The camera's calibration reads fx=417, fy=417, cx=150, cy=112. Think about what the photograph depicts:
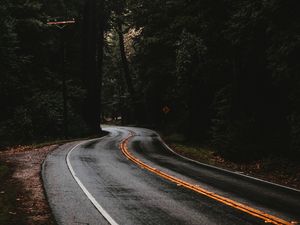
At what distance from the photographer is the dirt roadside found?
9477 mm

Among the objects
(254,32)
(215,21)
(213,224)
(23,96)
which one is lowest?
(213,224)

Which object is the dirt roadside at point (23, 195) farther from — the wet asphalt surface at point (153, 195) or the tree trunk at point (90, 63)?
the tree trunk at point (90, 63)

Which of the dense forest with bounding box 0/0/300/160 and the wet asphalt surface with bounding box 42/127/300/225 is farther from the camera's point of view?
the dense forest with bounding box 0/0/300/160

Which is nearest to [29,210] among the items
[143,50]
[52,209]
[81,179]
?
[52,209]

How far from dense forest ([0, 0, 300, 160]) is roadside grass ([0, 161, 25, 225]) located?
10498mm

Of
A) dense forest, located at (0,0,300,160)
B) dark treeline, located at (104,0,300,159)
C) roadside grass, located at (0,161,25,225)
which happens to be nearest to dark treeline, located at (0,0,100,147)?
dense forest, located at (0,0,300,160)

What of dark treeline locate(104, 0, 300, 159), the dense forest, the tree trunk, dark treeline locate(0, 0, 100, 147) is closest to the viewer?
dark treeline locate(104, 0, 300, 159)

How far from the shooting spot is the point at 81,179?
557 inches

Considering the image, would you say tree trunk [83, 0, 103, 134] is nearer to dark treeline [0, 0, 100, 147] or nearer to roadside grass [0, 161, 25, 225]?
dark treeline [0, 0, 100, 147]

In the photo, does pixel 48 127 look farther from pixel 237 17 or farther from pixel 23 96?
pixel 237 17

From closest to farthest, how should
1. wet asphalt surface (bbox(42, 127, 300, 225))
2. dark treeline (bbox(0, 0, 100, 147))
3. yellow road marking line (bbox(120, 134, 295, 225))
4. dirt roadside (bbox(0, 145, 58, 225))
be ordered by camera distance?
1. yellow road marking line (bbox(120, 134, 295, 225))
2. wet asphalt surface (bbox(42, 127, 300, 225))
3. dirt roadside (bbox(0, 145, 58, 225))
4. dark treeline (bbox(0, 0, 100, 147))

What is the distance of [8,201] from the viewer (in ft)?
36.7

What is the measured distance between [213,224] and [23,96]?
2538 cm

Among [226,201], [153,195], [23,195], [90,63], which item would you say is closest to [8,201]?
[23,195]
